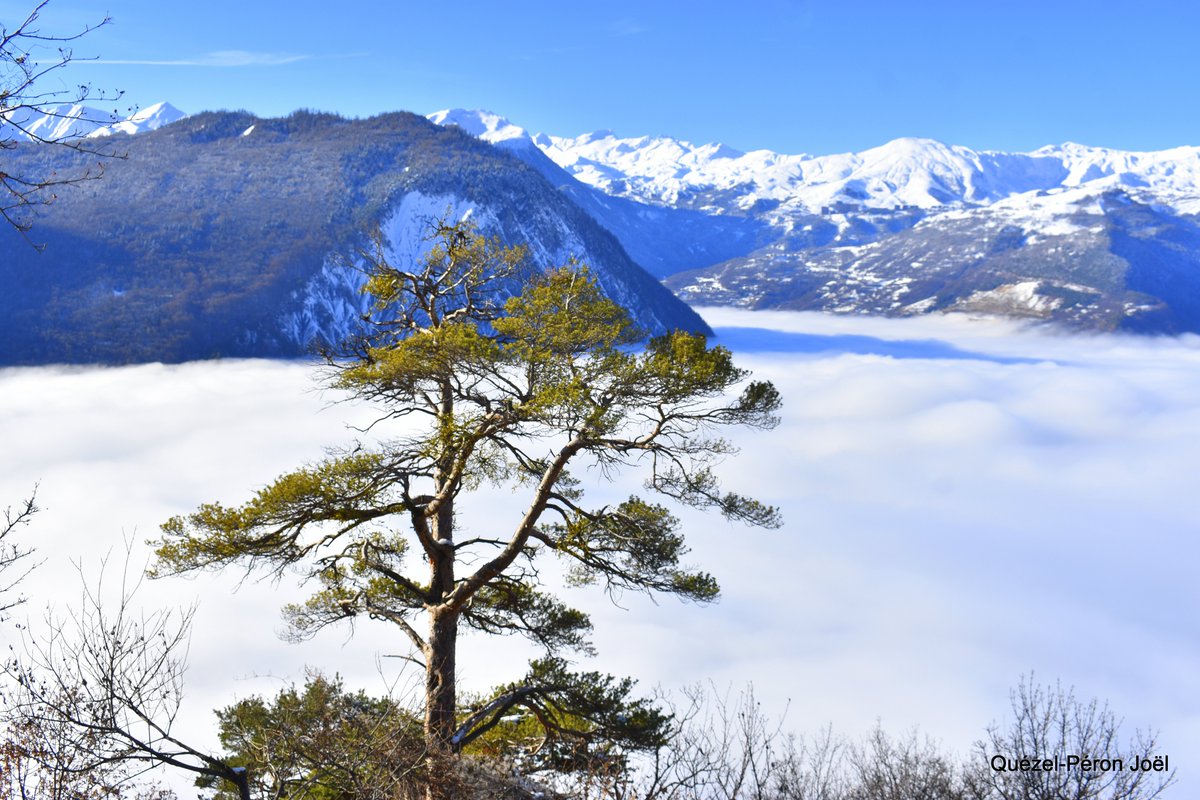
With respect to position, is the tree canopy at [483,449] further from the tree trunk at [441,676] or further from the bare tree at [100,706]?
the bare tree at [100,706]

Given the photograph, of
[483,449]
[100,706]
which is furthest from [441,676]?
[100,706]

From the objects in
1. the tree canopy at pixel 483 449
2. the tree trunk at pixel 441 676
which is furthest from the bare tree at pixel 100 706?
the tree trunk at pixel 441 676

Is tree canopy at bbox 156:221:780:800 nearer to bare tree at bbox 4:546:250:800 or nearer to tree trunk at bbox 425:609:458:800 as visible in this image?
tree trunk at bbox 425:609:458:800

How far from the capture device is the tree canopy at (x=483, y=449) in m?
14.3

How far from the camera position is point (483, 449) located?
56.0ft

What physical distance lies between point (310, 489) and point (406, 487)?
5.02 feet

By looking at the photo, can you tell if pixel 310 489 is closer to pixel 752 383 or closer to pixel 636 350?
pixel 636 350

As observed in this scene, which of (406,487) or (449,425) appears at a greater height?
(449,425)

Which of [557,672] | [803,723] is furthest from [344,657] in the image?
[557,672]

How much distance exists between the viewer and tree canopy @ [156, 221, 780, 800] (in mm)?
14289

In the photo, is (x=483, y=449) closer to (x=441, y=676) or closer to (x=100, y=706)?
(x=441, y=676)

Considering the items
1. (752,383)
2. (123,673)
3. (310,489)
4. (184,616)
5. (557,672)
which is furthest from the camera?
(557,672)

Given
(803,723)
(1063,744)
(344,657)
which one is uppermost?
(1063,744)

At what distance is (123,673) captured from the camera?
945cm
